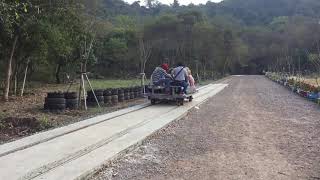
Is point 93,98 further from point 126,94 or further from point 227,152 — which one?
point 227,152

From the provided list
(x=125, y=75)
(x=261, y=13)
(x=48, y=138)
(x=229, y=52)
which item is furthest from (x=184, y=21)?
(x=261, y=13)

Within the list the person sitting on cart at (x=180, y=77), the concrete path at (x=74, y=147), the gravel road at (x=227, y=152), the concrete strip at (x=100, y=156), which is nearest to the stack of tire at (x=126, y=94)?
the person sitting on cart at (x=180, y=77)

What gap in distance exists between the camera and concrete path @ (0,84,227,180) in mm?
8094

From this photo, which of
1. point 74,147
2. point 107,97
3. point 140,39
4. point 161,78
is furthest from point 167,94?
point 140,39

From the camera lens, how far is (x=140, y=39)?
139ft

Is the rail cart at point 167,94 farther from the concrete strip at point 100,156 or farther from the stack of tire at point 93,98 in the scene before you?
the concrete strip at point 100,156

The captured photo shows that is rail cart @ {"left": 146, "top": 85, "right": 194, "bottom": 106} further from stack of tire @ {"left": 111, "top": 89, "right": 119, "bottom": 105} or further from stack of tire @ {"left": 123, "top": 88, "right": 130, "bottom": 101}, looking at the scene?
stack of tire @ {"left": 123, "top": 88, "right": 130, "bottom": 101}

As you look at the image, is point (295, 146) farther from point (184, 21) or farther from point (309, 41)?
point (309, 41)

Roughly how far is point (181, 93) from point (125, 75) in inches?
2107

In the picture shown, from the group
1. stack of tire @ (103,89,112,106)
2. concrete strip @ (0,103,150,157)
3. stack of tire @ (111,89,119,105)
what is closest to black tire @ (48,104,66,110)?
concrete strip @ (0,103,150,157)

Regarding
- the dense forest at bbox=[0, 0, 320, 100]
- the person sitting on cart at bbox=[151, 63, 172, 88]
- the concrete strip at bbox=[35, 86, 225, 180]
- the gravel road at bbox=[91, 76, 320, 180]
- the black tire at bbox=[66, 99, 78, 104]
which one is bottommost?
the gravel road at bbox=[91, 76, 320, 180]

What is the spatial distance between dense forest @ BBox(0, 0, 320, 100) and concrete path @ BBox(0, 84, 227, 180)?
2.73 meters

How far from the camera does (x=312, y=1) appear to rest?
395 feet

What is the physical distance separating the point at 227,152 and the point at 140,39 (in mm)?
32775
